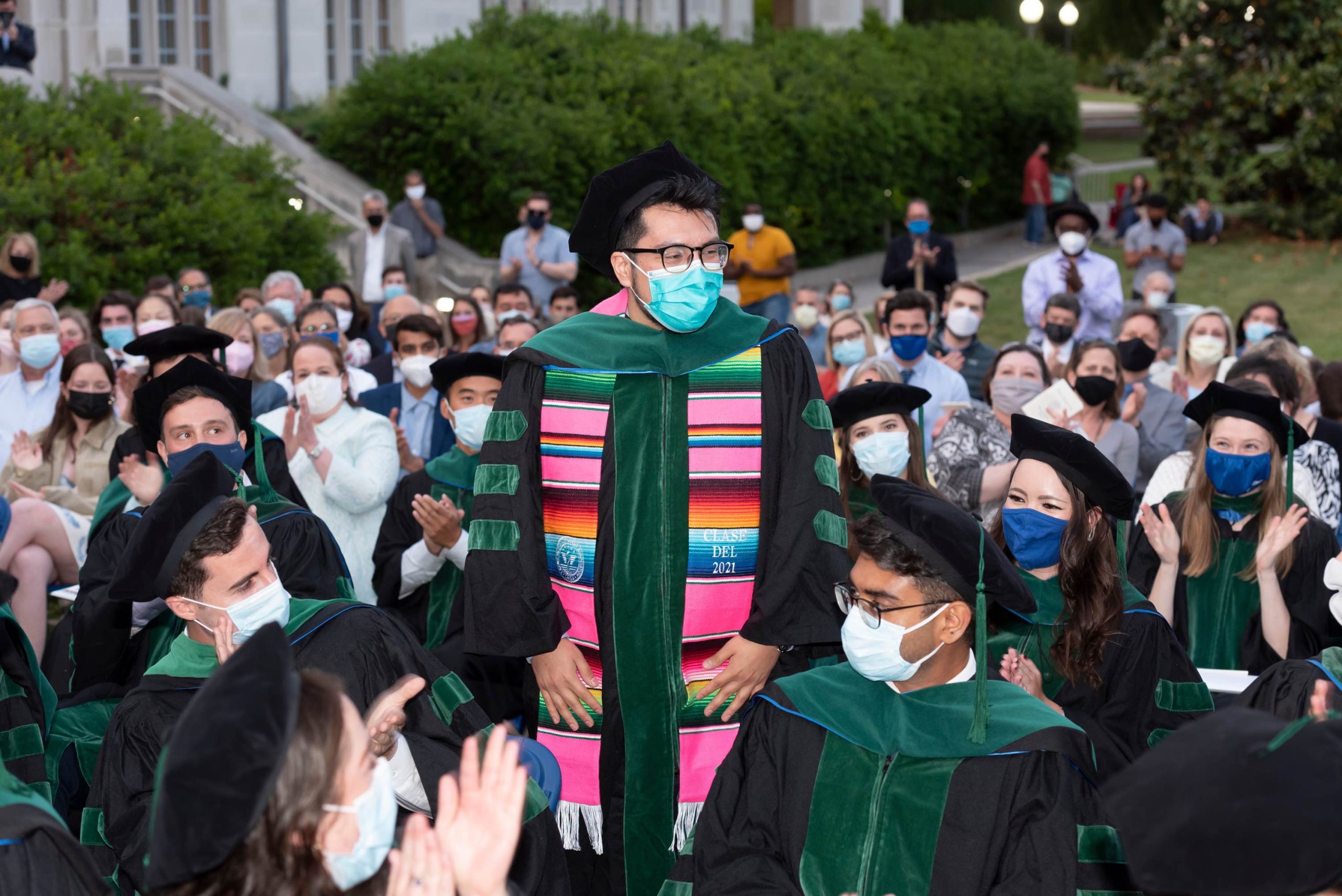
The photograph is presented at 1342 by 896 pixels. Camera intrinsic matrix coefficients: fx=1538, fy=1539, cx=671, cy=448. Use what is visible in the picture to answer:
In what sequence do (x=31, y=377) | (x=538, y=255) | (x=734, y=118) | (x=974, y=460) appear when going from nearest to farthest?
1. (x=974, y=460)
2. (x=31, y=377)
3. (x=538, y=255)
4. (x=734, y=118)

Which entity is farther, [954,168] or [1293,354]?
[954,168]

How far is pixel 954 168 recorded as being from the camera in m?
27.5

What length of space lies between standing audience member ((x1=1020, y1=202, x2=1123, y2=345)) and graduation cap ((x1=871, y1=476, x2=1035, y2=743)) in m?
8.26

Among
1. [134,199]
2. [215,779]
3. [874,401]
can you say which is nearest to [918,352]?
[874,401]

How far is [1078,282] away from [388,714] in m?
9.35

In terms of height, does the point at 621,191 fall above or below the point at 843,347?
above

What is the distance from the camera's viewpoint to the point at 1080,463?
523cm

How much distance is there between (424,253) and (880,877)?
1359cm

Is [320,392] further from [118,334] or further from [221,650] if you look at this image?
[221,650]

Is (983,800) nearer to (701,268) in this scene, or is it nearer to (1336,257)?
(701,268)

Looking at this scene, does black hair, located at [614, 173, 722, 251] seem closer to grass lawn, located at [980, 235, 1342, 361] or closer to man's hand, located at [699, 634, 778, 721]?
man's hand, located at [699, 634, 778, 721]

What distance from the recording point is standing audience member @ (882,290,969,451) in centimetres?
912

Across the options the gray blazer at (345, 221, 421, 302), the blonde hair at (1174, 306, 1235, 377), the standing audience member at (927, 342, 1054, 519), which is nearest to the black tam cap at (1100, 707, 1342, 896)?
the standing audience member at (927, 342, 1054, 519)

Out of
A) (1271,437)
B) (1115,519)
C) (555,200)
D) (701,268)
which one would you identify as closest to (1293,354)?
(1271,437)
